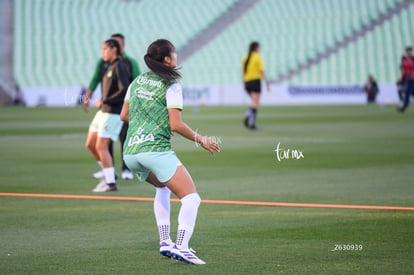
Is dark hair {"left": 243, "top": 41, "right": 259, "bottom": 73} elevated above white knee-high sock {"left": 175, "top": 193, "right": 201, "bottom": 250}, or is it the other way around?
dark hair {"left": 243, "top": 41, "right": 259, "bottom": 73}

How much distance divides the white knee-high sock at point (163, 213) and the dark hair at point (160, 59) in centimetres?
107

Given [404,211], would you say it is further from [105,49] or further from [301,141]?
[301,141]

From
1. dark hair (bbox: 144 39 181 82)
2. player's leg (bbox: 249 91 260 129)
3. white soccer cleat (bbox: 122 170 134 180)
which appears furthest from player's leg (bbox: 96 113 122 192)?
player's leg (bbox: 249 91 260 129)

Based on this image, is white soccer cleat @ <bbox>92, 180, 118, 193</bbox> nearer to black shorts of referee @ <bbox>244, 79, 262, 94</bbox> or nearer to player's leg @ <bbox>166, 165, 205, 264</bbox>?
player's leg @ <bbox>166, 165, 205, 264</bbox>

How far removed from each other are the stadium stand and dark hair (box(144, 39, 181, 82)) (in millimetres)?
47148

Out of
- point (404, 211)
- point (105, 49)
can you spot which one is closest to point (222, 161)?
point (105, 49)

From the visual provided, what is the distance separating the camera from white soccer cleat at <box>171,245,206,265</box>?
827 cm

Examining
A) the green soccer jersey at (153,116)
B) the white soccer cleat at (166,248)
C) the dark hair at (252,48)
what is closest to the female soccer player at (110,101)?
the white soccer cleat at (166,248)

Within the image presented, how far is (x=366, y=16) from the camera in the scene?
187ft

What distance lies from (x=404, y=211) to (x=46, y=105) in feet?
148

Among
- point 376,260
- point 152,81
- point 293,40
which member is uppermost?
point 293,40

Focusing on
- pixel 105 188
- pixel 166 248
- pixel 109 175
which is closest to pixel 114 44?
Result: pixel 109 175

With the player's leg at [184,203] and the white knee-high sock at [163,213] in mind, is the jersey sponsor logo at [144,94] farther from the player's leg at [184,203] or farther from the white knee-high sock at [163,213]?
the white knee-high sock at [163,213]

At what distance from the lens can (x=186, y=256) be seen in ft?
27.2
